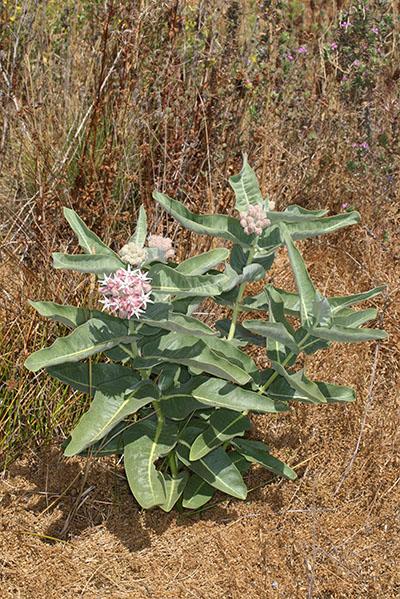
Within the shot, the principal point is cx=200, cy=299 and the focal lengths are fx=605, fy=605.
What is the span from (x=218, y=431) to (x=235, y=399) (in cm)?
18

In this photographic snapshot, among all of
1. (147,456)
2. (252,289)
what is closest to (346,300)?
(147,456)

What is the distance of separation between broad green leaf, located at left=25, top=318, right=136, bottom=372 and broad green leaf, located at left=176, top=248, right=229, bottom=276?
28cm

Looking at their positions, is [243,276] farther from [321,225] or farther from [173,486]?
[173,486]

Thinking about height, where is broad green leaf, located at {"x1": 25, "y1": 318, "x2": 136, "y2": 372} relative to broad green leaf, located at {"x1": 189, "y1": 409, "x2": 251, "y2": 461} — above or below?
above

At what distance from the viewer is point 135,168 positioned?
3.72 metres

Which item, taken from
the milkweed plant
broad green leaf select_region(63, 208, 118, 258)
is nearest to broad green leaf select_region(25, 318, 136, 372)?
the milkweed plant

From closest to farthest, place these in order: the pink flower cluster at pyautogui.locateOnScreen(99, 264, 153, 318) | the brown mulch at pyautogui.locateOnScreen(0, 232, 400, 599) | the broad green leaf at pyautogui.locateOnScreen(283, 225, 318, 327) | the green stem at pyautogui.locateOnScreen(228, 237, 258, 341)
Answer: the pink flower cluster at pyautogui.locateOnScreen(99, 264, 153, 318), the broad green leaf at pyautogui.locateOnScreen(283, 225, 318, 327), the green stem at pyautogui.locateOnScreen(228, 237, 258, 341), the brown mulch at pyautogui.locateOnScreen(0, 232, 400, 599)

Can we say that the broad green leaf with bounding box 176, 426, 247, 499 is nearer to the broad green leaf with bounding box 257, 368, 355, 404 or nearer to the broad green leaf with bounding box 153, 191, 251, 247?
the broad green leaf with bounding box 257, 368, 355, 404

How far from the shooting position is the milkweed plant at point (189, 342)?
174 cm

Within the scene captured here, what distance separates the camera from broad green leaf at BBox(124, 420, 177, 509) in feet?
6.19

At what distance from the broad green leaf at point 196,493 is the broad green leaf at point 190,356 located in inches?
23.2

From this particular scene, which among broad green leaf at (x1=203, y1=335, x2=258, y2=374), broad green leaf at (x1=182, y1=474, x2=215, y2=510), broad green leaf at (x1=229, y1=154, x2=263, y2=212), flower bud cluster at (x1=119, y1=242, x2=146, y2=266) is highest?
broad green leaf at (x1=229, y1=154, x2=263, y2=212)

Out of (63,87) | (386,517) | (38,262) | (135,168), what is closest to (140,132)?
(135,168)

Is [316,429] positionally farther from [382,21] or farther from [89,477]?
[382,21]
